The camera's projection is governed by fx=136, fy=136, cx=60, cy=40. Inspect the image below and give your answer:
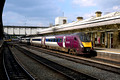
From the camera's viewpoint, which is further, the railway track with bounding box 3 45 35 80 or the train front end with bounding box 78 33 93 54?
the train front end with bounding box 78 33 93 54

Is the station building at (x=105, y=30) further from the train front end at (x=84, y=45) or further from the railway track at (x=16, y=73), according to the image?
the railway track at (x=16, y=73)

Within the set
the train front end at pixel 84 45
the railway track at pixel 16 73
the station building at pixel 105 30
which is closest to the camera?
the railway track at pixel 16 73

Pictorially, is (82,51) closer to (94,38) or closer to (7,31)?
(94,38)

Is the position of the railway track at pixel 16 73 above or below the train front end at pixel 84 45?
below

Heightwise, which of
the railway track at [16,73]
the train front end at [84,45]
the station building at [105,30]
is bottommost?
the railway track at [16,73]

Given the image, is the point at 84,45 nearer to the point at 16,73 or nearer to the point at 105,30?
the point at 105,30

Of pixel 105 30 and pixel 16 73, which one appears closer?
pixel 16 73

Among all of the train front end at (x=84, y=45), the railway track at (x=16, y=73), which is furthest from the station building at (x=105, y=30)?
the railway track at (x=16, y=73)

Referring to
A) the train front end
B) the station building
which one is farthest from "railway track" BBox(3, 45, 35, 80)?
the station building

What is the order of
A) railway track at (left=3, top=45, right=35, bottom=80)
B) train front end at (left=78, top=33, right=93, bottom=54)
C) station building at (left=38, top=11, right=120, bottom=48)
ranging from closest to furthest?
railway track at (left=3, top=45, right=35, bottom=80)
train front end at (left=78, top=33, right=93, bottom=54)
station building at (left=38, top=11, right=120, bottom=48)

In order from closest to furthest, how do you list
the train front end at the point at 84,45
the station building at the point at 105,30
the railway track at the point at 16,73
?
the railway track at the point at 16,73 → the train front end at the point at 84,45 → the station building at the point at 105,30

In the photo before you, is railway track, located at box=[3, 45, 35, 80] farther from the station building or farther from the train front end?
the station building

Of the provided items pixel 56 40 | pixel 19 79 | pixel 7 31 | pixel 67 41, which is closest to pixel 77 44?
pixel 67 41

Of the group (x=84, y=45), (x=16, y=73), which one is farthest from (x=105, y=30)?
(x=16, y=73)
